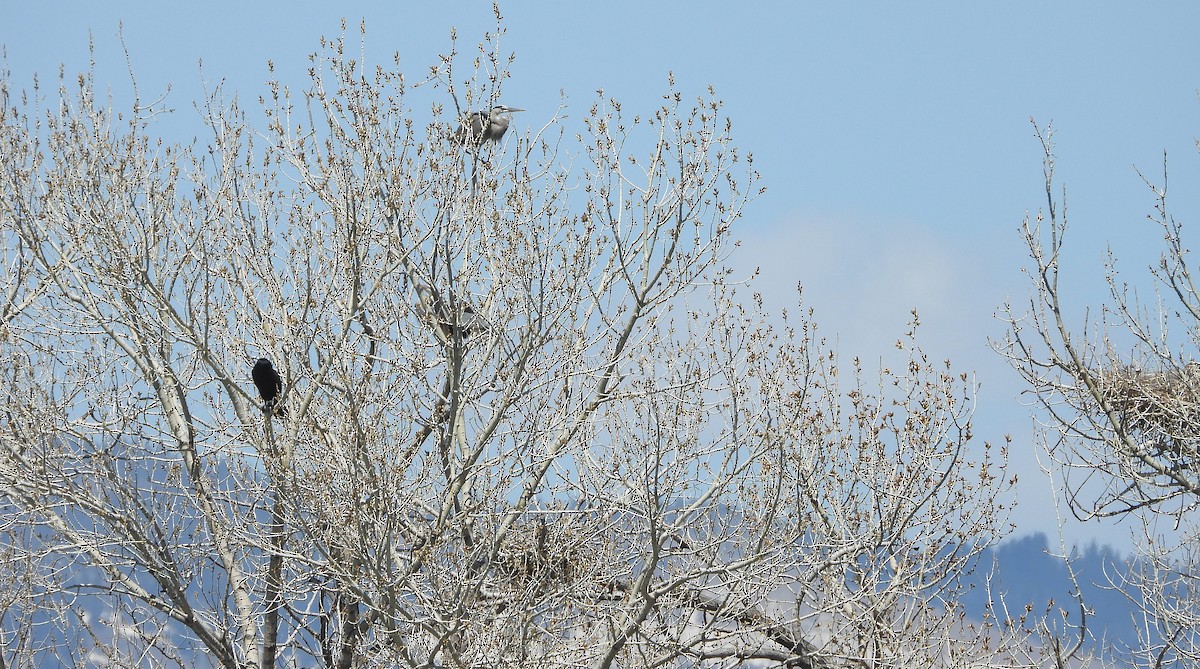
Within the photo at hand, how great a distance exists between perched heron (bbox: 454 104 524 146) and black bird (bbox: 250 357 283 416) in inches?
80.5

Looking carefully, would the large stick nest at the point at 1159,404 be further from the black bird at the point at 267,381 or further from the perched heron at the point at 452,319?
the black bird at the point at 267,381

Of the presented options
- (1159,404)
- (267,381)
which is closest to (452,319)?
(267,381)

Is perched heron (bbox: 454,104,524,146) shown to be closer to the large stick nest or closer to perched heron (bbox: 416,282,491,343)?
perched heron (bbox: 416,282,491,343)

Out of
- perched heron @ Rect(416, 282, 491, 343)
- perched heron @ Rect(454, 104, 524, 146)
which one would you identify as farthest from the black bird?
perched heron @ Rect(454, 104, 524, 146)

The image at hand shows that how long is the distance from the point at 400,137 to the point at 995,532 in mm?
5392

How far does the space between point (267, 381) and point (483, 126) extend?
2.32 m

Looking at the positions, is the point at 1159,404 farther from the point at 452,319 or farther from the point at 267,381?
the point at 267,381

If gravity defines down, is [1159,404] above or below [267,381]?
above

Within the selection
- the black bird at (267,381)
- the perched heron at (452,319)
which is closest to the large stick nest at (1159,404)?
the perched heron at (452,319)

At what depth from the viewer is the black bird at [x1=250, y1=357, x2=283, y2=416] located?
8617mm

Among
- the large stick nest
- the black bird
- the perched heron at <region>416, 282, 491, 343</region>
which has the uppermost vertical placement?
the large stick nest

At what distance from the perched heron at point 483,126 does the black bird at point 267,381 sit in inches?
80.5

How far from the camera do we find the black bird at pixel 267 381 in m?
8.62

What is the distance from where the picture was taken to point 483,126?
28.8ft
